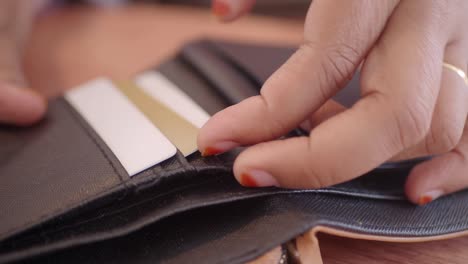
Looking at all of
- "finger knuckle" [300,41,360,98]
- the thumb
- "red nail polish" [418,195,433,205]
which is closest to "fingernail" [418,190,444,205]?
"red nail polish" [418,195,433,205]

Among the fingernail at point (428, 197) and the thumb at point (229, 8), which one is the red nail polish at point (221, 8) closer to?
the thumb at point (229, 8)

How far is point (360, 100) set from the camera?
390mm

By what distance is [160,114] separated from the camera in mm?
485

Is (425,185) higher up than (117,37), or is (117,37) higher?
(117,37)

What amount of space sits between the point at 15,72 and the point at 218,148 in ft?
1.40

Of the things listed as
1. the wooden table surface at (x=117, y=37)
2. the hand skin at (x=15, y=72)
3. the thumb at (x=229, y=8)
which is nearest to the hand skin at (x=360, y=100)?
the thumb at (x=229, y=8)

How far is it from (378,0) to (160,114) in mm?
236

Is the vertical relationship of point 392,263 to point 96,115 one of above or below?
below

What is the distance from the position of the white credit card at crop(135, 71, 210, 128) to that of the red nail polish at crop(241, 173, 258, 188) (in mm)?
89

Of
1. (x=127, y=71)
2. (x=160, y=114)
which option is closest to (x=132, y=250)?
(x=160, y=114)

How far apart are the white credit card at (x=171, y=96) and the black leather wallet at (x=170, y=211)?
0.25 feet

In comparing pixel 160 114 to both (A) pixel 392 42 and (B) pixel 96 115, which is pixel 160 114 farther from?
(A) pixel 392 42

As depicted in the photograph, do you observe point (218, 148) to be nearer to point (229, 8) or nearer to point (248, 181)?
point (248, 181)

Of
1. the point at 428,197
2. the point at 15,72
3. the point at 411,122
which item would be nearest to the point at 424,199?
the point at 428,197
